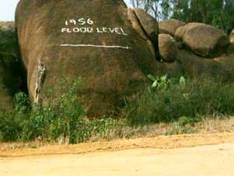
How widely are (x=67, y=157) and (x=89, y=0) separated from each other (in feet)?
26.1

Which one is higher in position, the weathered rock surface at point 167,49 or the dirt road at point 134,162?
the weathered rock surface at point 167,49

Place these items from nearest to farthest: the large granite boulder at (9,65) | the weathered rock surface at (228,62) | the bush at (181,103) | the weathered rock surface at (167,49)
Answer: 1. the bush at (181,103)
2. the large granite boulder at (9,65)
3. the weathered rock surface at (167,49)
4. the weathered rock surface at (228,62)

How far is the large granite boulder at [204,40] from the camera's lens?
20.3 metres

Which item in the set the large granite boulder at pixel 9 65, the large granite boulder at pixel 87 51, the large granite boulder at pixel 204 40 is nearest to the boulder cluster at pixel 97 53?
the large granite boulder at pixel 87 51

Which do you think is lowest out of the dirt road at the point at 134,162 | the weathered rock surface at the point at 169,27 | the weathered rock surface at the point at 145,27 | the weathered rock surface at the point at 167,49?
the dirt road at the point at 134,162

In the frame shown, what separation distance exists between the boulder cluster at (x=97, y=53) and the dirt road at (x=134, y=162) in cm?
425

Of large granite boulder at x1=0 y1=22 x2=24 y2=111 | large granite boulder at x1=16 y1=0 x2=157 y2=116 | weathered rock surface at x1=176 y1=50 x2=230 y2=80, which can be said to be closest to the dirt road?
large granite boulder at x1=16 y1=0 x2=157 y2=116

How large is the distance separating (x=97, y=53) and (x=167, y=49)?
2.89 metres

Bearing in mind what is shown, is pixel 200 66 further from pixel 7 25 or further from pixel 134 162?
pixel 134 162

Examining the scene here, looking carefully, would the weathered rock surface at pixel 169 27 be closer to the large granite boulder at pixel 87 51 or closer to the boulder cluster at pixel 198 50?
the boulder cluster at pixel 198 50

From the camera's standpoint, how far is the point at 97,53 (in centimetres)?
1697

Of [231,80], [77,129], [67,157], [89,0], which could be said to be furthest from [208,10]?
[67,157]

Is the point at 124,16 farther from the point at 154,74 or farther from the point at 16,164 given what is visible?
the point at 16,164

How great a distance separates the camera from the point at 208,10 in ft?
102
